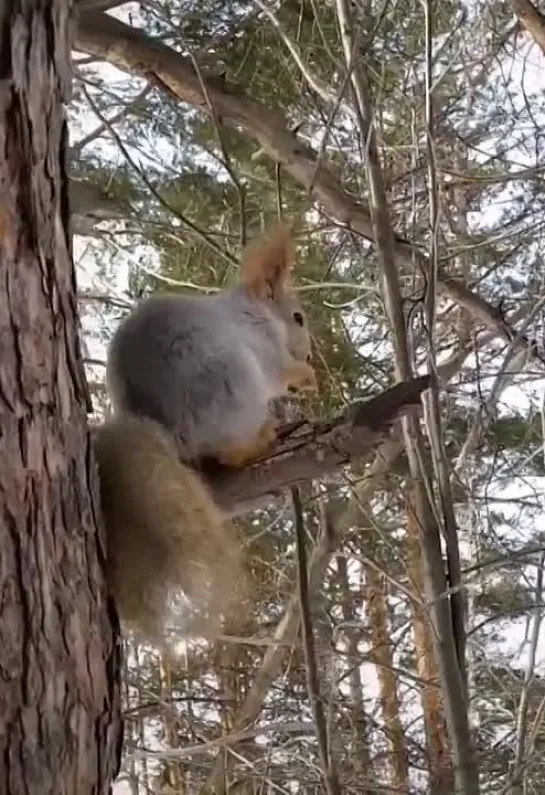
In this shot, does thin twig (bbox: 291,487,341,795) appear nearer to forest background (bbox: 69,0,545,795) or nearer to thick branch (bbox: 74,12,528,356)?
forest background (bbox: 69,0,545,795)

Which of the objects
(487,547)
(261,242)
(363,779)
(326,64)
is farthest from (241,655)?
(261,242)

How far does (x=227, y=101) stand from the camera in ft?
4.90

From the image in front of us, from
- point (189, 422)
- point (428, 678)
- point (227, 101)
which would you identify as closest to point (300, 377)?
point (189, 422)

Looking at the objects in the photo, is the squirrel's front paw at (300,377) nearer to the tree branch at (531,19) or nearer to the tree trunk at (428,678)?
the tree branch at (531,19)

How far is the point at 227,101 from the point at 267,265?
57 cm

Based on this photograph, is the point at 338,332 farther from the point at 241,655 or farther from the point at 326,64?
the point at 241,655

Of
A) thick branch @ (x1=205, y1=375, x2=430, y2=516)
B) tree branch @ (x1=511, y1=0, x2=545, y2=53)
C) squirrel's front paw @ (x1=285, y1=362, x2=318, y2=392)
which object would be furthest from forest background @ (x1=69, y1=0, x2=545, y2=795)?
thick branch @ (x1=205, y1=375, x2=430, y2=516)

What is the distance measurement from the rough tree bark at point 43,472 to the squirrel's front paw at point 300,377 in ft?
1.10

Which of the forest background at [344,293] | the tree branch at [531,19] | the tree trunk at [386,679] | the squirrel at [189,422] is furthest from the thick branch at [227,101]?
the tree trunk at [386,679]

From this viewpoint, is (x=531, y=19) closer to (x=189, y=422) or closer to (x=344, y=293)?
(x=344, y=293)

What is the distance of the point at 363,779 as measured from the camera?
182 centimetres

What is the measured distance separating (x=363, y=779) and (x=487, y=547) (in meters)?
0.47

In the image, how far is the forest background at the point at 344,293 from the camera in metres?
1.55

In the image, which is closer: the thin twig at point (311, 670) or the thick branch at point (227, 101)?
the thin twig at point (311, 670)
